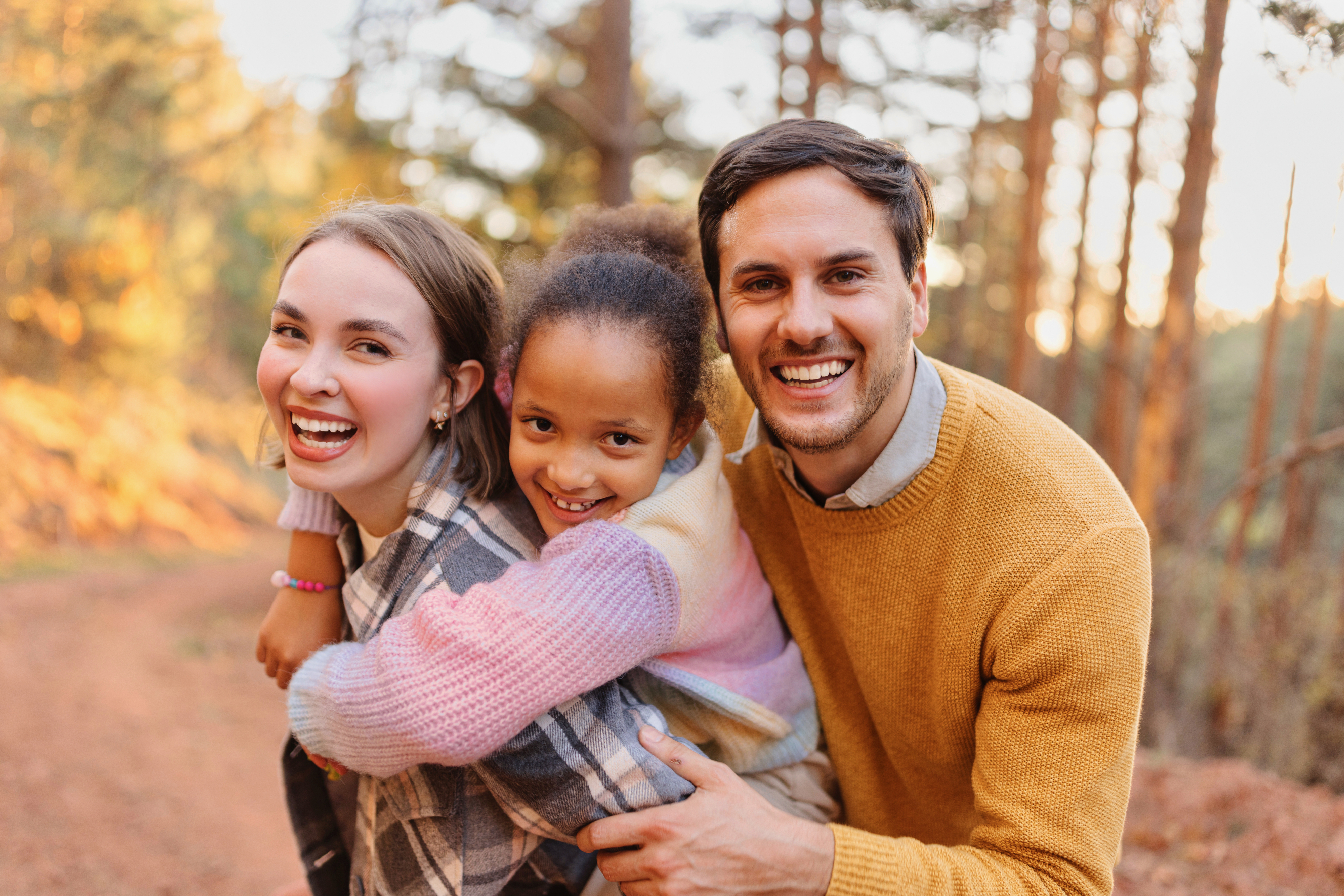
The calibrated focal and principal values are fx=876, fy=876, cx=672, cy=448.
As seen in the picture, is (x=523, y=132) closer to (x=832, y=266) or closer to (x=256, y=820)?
(x=256, y=820)

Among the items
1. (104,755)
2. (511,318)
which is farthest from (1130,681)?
(104,755)

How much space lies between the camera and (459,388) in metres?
2.27

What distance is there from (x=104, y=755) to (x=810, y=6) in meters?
9.22

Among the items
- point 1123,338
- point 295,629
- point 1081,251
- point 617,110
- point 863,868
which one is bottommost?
point 863,868

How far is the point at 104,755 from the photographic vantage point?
643cm

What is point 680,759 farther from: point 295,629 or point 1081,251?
point 1081,251

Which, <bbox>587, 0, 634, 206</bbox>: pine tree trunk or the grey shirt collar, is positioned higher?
<bbox>587, 0, 634, 206</bbox>: pine tree trunk

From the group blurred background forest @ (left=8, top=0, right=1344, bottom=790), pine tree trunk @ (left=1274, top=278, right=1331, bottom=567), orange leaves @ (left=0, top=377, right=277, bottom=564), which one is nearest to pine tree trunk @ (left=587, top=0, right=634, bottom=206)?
→ blurred background forest @ (left=8, top=0, right=1344, bottom=790)

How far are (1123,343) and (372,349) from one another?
9.58 meters

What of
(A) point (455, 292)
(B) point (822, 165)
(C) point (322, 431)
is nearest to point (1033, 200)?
(B) point (822, 165)

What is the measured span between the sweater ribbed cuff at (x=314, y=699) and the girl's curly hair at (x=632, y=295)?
79 cm

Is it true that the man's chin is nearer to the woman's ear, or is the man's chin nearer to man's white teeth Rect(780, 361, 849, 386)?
man's white teeth Rect(780, 361, 849, 386)

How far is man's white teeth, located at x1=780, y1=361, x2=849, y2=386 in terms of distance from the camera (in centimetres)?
214

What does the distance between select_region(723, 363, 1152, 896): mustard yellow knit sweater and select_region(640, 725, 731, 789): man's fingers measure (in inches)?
13.2
